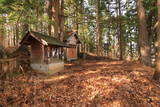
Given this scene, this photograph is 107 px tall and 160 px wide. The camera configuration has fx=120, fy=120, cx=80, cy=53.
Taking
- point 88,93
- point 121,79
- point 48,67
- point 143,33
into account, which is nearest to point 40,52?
point 48,67

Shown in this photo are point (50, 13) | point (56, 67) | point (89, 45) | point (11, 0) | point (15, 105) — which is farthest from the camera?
point (89, 45)

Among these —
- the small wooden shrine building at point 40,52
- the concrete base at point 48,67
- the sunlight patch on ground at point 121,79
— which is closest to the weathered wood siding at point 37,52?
the small wooden shrine building at point 40,52

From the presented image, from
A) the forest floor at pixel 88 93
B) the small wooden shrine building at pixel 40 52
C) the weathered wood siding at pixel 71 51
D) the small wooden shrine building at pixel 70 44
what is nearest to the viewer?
the forest floor at pixel 88 93

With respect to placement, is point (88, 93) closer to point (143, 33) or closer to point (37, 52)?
point (37, 52)

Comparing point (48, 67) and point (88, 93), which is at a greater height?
point (48, 67)

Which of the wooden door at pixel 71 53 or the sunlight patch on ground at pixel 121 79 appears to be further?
the wooden door at pixel 71 53

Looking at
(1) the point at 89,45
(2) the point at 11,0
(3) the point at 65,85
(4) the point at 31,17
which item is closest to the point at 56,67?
(3) the point at 65,85

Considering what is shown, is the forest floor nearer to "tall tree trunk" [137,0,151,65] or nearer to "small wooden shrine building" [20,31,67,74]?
"small wooden shrine building" [20,31,67,74]

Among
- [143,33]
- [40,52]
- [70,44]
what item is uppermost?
[143,33]

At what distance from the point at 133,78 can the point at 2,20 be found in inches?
325

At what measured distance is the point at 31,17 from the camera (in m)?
9.95

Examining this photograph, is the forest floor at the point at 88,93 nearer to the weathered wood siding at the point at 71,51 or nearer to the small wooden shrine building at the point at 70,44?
the small wooden shrine building at the point at 70,44

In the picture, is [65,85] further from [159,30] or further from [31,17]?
[31,17]

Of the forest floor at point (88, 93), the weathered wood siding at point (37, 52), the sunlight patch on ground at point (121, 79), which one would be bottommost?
the forest floor at point (88, 93)
